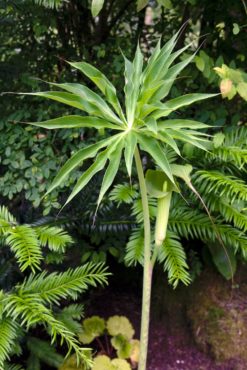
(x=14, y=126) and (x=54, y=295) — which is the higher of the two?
(x=14, y=126)

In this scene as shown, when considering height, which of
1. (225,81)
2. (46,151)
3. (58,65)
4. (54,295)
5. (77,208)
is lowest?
(54,295)

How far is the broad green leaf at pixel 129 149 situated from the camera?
1.33 m

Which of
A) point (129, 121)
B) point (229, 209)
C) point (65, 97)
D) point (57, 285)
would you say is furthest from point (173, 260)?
point (65, 97)

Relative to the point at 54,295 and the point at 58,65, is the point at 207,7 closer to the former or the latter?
the point at 58,65

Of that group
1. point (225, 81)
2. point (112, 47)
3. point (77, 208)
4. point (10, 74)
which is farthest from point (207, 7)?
point (77, 208)

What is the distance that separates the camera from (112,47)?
2402mm

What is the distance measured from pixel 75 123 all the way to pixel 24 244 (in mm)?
505

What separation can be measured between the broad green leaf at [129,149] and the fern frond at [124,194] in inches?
21.0

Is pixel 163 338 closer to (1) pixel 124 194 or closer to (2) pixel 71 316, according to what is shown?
(2) pixel 71 316

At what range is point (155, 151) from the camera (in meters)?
1.39

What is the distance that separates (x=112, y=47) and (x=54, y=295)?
127 centimetres

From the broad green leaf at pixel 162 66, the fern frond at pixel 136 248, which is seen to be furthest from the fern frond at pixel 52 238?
the broad green leaf at pixel 162 66

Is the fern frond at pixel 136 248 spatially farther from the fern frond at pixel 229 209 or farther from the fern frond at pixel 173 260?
the fern frond at pixel 229 209

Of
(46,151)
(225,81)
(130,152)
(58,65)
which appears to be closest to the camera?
(130,152)
